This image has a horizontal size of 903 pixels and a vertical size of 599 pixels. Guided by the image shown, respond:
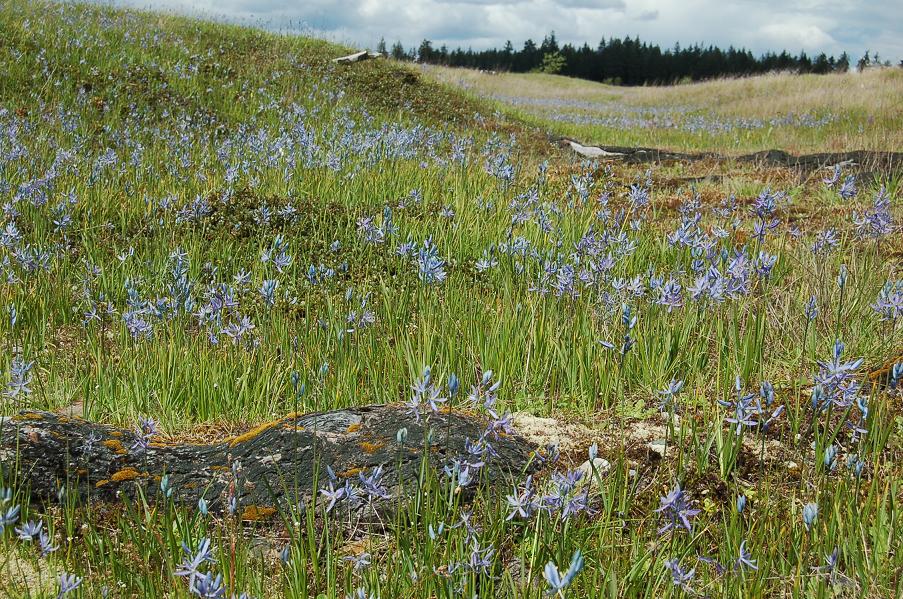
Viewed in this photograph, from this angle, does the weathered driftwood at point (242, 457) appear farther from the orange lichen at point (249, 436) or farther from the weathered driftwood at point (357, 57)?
the weathered driftwood at point (357, 57)

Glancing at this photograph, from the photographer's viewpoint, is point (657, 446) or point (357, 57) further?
point (357, 57)

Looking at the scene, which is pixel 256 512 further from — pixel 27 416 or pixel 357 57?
pixel 357 57

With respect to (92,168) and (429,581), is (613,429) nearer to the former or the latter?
(429,581)

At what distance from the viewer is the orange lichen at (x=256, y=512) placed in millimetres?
2246

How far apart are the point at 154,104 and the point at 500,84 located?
29.3 metres

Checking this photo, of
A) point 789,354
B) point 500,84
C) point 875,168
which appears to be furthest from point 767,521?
point 500,84

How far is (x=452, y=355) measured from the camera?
3578mm

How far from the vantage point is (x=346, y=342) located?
147 inches

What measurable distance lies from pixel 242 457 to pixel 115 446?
0.45 m

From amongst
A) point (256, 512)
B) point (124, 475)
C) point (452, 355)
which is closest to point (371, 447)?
point (256, 512)

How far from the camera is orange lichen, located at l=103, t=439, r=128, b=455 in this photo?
8.13 ft

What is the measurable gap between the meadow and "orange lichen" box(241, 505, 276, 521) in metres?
0.01

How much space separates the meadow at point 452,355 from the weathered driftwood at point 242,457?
0.26 feet

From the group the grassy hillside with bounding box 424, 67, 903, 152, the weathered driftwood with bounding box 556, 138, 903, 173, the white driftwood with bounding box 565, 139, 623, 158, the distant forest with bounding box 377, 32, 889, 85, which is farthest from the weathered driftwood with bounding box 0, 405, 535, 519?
the distant forest with bounding box 377, 32, 889, 85
